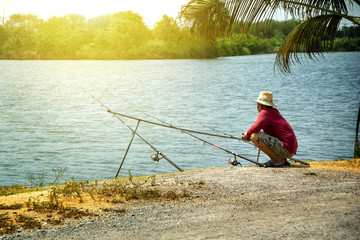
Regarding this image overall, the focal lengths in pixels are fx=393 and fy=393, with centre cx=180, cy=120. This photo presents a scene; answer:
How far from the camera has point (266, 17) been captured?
29.6 feet

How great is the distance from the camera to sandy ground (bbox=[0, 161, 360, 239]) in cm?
475

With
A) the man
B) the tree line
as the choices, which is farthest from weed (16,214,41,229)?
the tree line

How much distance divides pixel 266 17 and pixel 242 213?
17.2 ft

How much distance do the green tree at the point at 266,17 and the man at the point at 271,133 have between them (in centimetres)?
191

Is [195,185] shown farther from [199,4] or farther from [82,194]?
[199,4]

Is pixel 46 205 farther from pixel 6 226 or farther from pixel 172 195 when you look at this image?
pixel 172 195

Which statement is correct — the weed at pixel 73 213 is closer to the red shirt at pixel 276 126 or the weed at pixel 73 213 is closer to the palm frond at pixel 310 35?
the red shirt at pixel 276 126

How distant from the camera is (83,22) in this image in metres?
151

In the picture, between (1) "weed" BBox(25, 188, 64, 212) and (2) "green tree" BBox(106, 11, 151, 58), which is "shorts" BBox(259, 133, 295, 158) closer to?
(1) "weed" BBox(25, 188, 64, 212)

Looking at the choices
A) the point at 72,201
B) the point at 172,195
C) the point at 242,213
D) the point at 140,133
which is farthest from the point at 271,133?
the point at 140,133

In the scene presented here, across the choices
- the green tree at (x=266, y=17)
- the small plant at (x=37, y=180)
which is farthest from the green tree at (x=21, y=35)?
the green tree at (x=266, y=17)

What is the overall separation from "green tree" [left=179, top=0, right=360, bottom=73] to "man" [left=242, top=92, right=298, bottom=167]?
6.27 feet

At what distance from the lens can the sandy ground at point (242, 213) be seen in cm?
475

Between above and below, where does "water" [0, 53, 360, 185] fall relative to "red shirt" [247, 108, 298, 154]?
below
